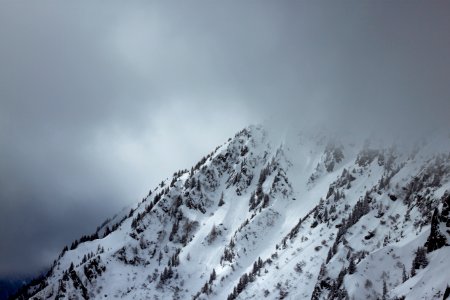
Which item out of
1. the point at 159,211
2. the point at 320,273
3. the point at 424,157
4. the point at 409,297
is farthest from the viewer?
the point at 159,211

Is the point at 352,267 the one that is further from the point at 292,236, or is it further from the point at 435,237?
the point at 292,236

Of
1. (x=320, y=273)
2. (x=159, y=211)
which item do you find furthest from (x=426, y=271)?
(x=159, y=211)

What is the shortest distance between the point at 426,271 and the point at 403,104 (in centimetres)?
13072

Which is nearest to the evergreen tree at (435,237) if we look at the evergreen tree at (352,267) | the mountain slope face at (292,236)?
the mountain slope face at (292,236)

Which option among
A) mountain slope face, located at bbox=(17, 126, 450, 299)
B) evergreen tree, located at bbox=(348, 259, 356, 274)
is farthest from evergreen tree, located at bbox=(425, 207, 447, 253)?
evergreen tree, located at bbox=(348, 259, 356, 274)

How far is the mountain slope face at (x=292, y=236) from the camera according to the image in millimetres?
96188

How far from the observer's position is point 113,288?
148 m

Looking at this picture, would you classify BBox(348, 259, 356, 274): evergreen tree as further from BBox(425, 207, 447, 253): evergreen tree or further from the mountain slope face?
BBox(425, 207, 447, 253): evergreen tree

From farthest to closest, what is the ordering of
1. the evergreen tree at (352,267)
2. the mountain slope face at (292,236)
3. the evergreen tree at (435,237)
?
the evergreen tree at (352,267), the mountain slope face at (292,236), the evergreen tree at (435,237)

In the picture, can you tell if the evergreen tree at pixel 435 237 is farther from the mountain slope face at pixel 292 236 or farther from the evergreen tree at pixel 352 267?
the evergreen tree at pixel 352 267

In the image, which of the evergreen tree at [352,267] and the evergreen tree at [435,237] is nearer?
the evergreen tree at [435,237]

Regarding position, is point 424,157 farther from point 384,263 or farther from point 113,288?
point 113,288

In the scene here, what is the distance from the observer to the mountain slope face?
96188mm

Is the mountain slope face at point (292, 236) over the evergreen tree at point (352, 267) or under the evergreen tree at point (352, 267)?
over
